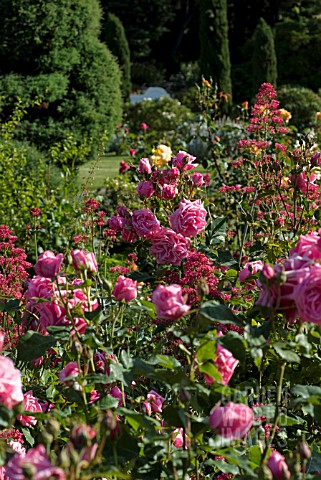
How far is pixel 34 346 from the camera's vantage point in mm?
1243

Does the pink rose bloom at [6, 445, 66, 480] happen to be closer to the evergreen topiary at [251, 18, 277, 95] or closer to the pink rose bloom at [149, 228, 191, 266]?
the pink rose bloom at [149, 228, 191, 266]

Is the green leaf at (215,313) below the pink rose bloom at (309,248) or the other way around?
below

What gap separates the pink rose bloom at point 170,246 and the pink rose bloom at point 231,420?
785 mm

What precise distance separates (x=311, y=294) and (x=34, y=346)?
0.49 metres

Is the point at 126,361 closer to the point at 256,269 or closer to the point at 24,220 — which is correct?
the point at 256,269

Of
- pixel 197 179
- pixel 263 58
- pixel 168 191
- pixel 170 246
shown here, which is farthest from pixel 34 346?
pixel 263 58

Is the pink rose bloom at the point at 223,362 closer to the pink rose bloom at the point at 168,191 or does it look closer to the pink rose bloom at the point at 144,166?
the pink rose bloom at the point at 168,191

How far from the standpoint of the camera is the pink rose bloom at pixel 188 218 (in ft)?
5.54

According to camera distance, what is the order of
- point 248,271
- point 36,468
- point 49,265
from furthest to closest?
point 248,271 → point 49,265 → point 36,468

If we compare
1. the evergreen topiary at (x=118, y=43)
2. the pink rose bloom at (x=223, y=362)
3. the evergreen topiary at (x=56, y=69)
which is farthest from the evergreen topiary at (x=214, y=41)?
the pink rose bloom at (x=223, y=362)

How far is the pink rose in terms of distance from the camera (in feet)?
5.62

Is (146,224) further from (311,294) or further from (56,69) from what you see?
(56,69)

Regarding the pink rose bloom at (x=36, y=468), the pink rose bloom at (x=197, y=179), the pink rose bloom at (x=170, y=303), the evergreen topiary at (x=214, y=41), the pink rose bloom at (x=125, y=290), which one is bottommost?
the evergreen topiary at (x=214, y=41)

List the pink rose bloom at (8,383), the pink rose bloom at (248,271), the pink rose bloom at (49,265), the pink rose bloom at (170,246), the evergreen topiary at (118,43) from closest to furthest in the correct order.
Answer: the pink rose bloom at (8,383) → the pink rose bloom at (49,265) → the pink rose bloom at (248,271) → the pink rose bloom at (170,246) → the evergreen topiary at (118,43)
